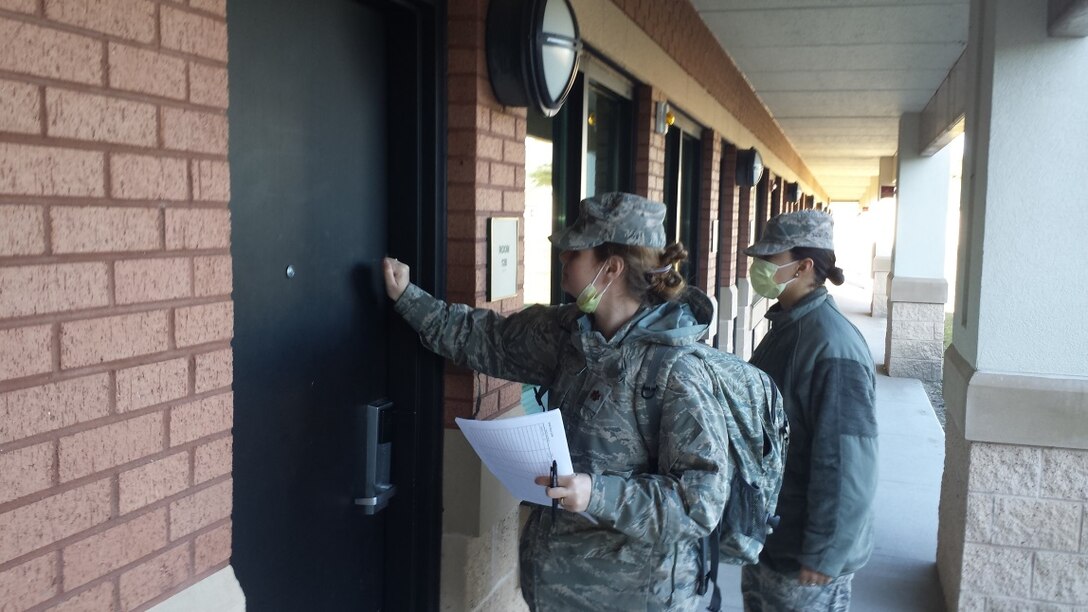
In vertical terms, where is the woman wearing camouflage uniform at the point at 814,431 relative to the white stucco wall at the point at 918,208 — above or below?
below

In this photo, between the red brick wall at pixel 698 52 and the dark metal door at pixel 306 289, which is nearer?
the dark metal door at pixel 306 289

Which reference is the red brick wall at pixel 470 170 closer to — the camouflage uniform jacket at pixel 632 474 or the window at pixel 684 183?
the camouflage uniform jacket at pixel 632 474

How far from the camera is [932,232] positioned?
1155 cm

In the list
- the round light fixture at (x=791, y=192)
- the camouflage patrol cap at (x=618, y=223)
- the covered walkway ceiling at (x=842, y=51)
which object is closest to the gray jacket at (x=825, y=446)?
the camouflage patrol cap at (x=618, y=223)

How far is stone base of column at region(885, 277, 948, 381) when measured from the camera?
37.8ft

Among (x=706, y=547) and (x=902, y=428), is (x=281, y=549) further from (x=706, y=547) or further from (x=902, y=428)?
(x=902, y=428)

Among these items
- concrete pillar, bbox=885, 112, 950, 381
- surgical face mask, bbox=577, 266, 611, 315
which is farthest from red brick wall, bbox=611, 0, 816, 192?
surgical face mask, bbox=577, 266, 611, 315

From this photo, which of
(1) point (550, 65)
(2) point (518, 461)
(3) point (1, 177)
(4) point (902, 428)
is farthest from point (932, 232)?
(3) point (1, 177)

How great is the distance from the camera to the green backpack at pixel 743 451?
2303 mm

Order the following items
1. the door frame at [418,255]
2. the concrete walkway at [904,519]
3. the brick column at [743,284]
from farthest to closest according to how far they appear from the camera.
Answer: the brick column at [743,284] → the concrete walkway at [904,519] → the door frame at [418,255]

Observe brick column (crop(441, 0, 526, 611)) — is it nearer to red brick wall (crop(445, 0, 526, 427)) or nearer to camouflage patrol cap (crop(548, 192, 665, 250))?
red brick wall (crop(445, 0, 526, 427))

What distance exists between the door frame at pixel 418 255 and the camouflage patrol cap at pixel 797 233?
3.85 feet

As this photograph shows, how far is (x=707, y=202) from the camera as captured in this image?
8.90 m

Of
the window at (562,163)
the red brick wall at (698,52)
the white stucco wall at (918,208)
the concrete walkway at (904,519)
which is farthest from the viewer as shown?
the white stucco wall at (918,208)
